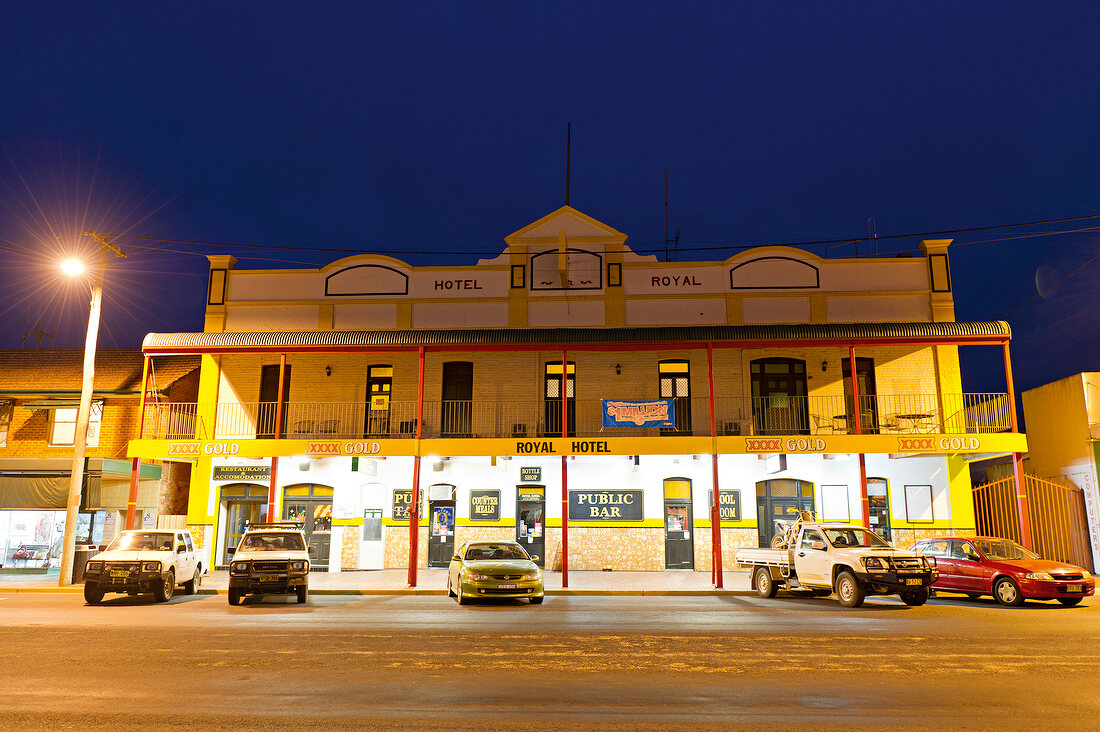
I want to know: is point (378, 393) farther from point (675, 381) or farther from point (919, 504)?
point (919, 504)

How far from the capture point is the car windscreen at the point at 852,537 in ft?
49.0

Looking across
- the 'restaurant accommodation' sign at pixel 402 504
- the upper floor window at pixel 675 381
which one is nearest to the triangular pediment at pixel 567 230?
the upper floor window at pixel 675 381

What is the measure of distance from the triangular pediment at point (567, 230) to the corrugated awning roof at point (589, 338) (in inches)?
194

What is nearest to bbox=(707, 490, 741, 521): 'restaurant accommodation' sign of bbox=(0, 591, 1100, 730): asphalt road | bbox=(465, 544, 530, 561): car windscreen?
bbox=(465, 544, 530, 561): car windscreen

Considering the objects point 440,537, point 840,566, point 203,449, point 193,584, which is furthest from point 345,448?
point 840,566

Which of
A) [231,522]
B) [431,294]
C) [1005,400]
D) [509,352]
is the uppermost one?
[431,294]

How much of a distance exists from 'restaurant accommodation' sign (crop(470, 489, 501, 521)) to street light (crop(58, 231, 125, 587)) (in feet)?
33.5

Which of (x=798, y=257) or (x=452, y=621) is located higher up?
(x=798, y=257)

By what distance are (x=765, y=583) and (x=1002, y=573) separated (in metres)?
4.67

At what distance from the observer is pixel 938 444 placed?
18.8 meters

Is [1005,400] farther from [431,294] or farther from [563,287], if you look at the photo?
[431,294]

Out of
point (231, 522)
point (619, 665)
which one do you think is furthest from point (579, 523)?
point (619, 665)

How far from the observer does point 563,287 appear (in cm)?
2373

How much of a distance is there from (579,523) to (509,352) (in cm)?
562
